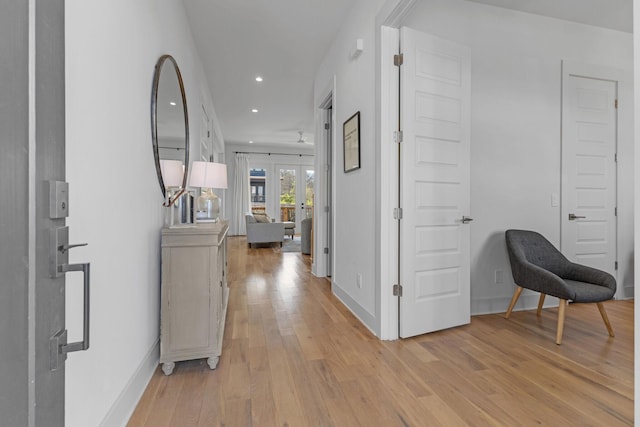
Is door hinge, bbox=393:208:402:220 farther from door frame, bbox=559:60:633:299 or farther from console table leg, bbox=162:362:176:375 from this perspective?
door frame, bbox=559:60:633:299

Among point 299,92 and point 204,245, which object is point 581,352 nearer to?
point 204,245

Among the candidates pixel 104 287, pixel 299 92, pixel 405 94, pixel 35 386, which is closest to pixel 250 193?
pixel 299 92

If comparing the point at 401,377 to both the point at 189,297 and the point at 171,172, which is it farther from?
the point at 171,172

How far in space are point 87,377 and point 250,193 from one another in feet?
27.9

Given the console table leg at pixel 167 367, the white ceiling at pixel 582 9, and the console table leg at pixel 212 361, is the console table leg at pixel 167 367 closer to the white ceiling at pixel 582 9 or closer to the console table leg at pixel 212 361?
the console table leg at pixel 212 361

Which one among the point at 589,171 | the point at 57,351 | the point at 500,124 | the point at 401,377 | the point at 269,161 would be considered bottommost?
the point at 401,377

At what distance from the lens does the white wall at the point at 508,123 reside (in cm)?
284

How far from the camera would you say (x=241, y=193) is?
9.24 metres

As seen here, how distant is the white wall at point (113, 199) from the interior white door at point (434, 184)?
1692 mm

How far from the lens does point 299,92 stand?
16.4 feet

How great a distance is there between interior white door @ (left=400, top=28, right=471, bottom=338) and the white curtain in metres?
7.51

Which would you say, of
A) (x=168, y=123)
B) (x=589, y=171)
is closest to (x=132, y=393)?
(x=168, y=123)

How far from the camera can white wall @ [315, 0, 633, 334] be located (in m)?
2.78

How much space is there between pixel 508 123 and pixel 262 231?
5.18 meters
